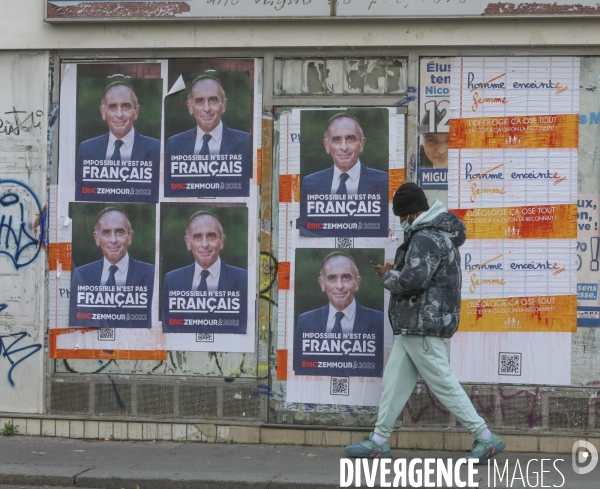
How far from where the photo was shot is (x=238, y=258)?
804 centimetres

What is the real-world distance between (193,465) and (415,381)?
1.70 m

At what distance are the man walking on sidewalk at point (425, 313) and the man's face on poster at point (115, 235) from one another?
224 centimetres

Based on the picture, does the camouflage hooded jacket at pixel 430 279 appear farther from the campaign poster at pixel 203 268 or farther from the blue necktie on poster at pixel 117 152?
the blue necktie on poster at pixel 117 152

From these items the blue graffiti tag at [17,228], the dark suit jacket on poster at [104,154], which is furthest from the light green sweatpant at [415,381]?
the blue graffiti tag at [17,228]

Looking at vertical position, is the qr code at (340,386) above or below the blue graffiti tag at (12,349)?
below

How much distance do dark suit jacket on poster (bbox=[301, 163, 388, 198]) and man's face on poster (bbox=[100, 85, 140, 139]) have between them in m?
1.52

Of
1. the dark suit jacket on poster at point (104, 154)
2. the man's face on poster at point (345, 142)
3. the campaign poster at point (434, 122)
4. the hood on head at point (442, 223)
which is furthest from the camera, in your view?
the dark suit jacket on poster at point (104, 154)

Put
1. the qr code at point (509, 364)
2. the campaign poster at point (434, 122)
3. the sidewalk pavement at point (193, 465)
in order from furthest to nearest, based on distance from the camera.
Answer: the campaign poster at point (434, 122), the qr code at point (509, 364), the sidewalk pavement at point (193, 465)

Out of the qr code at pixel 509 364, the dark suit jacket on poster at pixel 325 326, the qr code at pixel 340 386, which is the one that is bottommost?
the qr code at pixel 340 386

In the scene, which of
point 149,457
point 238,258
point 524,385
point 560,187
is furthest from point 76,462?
point 560,187

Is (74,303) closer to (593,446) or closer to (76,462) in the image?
(76,462)

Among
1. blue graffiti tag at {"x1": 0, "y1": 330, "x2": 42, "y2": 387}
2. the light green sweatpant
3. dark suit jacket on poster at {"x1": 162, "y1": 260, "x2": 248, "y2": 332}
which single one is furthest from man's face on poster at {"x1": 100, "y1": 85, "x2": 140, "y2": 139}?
the light green sweatpant

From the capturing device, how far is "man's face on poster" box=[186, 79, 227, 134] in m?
8.09

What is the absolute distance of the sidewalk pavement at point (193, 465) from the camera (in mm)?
6742
